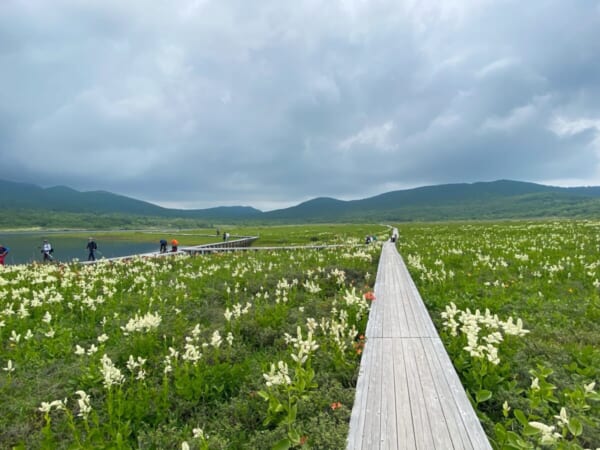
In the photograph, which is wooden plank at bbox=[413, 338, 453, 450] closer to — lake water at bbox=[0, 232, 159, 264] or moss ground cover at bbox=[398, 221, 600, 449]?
moss ground cover at bbox=[398, 221, 600, 449]

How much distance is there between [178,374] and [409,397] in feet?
13.0

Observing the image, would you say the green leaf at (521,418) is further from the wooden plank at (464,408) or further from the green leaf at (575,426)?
the wooden plank at (464,408)

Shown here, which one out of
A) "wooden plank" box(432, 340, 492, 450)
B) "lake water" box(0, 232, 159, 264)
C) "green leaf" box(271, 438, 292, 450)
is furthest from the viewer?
Answer: "lake water" box(0, 232, 159, 264)

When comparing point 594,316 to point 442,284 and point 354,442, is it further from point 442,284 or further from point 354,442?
point 354,442

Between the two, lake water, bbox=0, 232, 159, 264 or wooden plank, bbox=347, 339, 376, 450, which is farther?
lake water, bbox=0, 232, 159, 264

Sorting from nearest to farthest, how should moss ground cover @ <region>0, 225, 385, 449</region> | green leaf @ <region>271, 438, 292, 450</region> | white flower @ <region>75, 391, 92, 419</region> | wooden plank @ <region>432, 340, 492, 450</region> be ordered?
green leaf @ <region>271, 438, 292, 450</region>
wooden plank @ <region>432, 340, 492, 450</region>
white flower @ <region>75, 391, 92, 419</region>
moss ground cover @ <region>0, 225, 385, 449</region>

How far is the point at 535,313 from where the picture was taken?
9.65m

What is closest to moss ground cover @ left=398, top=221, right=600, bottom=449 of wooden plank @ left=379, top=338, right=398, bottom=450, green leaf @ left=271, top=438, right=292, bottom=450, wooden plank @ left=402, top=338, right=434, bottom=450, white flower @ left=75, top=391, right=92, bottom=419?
wooden plank @ left=402, top=338, right=434, bottom=450

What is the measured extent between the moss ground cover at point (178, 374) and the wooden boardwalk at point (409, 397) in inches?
12.6

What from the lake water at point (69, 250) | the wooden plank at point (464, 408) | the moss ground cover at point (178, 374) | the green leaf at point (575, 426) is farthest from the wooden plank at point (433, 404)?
the lake water at point (69, 250)

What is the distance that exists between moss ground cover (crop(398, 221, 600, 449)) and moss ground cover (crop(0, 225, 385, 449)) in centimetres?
211

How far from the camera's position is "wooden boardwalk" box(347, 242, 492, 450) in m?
4.16

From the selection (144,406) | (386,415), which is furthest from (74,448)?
(386,415)

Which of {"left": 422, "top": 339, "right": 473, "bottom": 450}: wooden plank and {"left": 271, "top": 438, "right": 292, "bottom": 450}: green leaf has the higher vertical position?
{"left": 271, "top": 438, "right": 292, "bottom": 450}: green leaf
